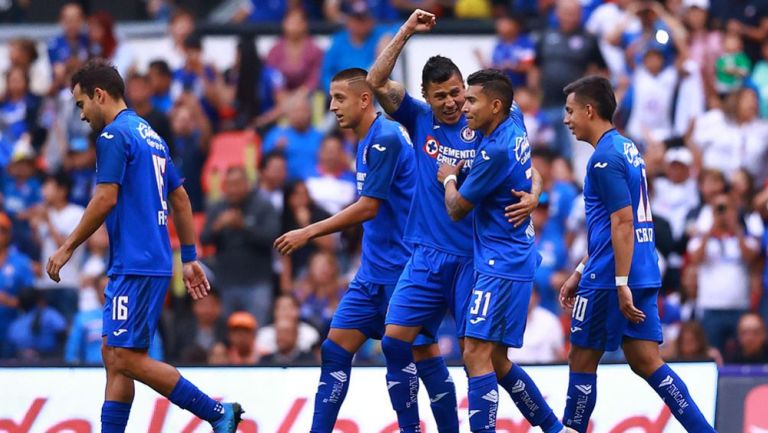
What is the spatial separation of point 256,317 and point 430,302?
5957 millimetres

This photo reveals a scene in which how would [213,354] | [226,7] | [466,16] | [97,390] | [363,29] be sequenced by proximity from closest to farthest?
[97,390], [213,354], [363,29], [466,16], [226,7]

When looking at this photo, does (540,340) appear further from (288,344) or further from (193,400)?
(193,400)

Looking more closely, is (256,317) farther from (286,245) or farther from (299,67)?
(286,245)

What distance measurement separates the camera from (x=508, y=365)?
443 inches

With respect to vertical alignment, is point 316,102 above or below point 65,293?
above

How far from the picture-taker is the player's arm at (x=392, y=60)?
1112cm

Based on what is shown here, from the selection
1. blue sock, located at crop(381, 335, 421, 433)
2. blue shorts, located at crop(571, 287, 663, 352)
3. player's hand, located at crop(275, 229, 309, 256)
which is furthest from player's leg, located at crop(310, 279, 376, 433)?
blue shorts, located at crop(571, 287, 663, 352)

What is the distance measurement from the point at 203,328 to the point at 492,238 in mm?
6241

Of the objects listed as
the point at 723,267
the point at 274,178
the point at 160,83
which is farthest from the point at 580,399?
the point at 160,83

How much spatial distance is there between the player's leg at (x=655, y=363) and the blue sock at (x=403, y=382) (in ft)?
4.80

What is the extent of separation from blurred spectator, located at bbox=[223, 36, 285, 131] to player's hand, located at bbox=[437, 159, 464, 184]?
8918mm

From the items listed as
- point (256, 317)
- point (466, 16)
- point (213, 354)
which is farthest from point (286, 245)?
point (466, 16)

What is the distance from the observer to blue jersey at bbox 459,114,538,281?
1075 centimetres

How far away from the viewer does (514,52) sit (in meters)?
19.8
